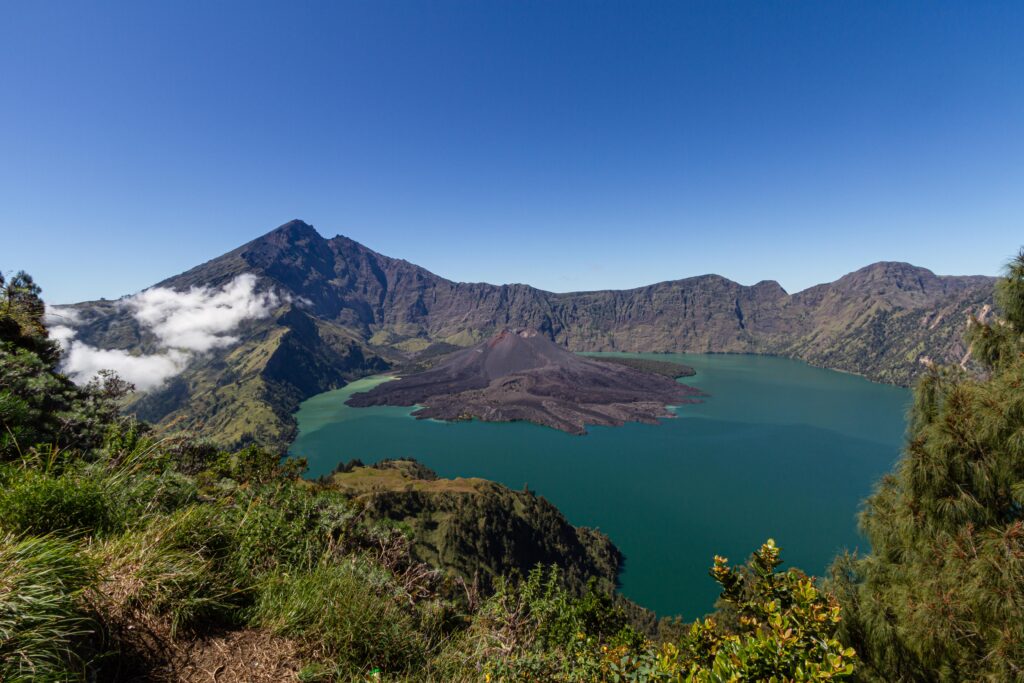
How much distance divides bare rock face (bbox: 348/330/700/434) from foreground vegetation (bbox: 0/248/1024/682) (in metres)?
103

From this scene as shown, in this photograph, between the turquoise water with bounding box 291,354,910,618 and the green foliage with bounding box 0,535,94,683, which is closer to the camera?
the green foliage with bounding box 0,535,94,683

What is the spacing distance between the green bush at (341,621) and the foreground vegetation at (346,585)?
0.05 ft

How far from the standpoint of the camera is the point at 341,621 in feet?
10.6

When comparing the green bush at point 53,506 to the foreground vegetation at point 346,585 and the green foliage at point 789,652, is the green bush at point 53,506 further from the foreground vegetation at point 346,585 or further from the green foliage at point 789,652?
the green foliage at point 789,652

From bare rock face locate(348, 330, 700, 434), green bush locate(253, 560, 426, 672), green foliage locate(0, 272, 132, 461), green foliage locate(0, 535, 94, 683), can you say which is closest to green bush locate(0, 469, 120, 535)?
green foliage locate(0, 535, 94, 683)

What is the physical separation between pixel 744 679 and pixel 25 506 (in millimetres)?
4874

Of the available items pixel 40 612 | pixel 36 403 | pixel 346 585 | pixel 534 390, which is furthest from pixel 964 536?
pixel 534 390

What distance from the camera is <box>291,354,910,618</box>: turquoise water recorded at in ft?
166

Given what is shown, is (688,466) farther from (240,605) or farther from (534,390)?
(240,605)

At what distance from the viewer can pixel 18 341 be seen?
1047 cm

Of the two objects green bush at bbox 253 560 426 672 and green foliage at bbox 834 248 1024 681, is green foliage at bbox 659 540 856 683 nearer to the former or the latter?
green bush at bbox 253 560 426 672

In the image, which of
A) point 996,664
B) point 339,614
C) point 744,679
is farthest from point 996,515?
point 339,614

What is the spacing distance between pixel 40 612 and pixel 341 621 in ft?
5.74

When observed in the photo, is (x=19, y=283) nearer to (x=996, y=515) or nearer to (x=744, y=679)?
(x=744, y=679)
